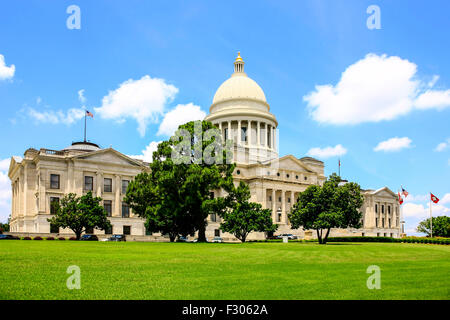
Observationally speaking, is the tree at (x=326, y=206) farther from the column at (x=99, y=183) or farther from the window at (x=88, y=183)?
the window at (x=88, y=183)

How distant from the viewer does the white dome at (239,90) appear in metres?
104

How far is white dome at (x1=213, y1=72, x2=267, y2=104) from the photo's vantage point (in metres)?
104

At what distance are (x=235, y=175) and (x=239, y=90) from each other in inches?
1061

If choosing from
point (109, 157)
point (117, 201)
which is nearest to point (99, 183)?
point (117, 201)

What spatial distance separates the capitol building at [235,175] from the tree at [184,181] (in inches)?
767

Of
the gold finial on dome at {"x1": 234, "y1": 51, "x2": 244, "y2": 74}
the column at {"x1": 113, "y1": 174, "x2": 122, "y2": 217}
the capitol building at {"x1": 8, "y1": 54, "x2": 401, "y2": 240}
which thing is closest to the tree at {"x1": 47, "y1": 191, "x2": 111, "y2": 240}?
the capitol building at {"x1": 8, "y1": 54, "x2": 401, "y2": 240}

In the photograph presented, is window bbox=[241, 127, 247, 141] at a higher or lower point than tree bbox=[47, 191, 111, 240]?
higher

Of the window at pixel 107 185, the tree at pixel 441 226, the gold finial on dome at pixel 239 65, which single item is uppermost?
the gold finial on dome at pixel 239 65

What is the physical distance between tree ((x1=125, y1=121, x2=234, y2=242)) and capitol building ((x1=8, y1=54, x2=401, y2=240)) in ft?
63.9

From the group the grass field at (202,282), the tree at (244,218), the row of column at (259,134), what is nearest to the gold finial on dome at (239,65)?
the row of column at (259,134)

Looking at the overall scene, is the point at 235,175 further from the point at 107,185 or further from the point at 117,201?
the point at 107,185

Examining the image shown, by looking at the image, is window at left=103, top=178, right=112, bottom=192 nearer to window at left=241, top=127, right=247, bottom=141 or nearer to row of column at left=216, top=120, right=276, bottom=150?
row of column at left=216, top=120, right=276, bottom=150
